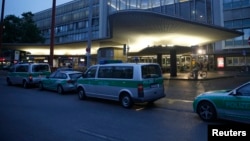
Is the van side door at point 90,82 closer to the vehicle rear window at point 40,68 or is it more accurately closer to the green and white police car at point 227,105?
the green and white police car at point 227,105

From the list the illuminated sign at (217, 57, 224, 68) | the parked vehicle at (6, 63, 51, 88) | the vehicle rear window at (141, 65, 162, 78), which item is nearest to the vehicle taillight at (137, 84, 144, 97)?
the vehicle rear window at (141, 65, 162, 78)

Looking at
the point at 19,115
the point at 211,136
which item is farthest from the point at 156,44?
the point at 211,136

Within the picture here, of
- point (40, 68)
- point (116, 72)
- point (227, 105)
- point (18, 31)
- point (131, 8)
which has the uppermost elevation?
point (131, 8)

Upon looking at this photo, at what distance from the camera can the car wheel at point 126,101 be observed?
1029 centimetres

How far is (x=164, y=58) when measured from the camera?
50719 millimetres

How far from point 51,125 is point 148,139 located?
309 centimetres

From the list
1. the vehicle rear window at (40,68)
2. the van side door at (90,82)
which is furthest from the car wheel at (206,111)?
the vehicle rear window at (40,68)

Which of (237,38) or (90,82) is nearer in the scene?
(90,82)

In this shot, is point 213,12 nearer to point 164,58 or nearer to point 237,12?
point 237,12

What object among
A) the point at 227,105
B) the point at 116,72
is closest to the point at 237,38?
the point at 116,72

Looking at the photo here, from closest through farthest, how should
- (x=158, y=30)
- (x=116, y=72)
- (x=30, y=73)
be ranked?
(x=116, y=72) → (x=30, y=73) → (x=158, y=30)

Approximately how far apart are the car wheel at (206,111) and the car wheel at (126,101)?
312cm

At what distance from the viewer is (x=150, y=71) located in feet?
34.3

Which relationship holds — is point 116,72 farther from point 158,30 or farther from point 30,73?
point 158,30
